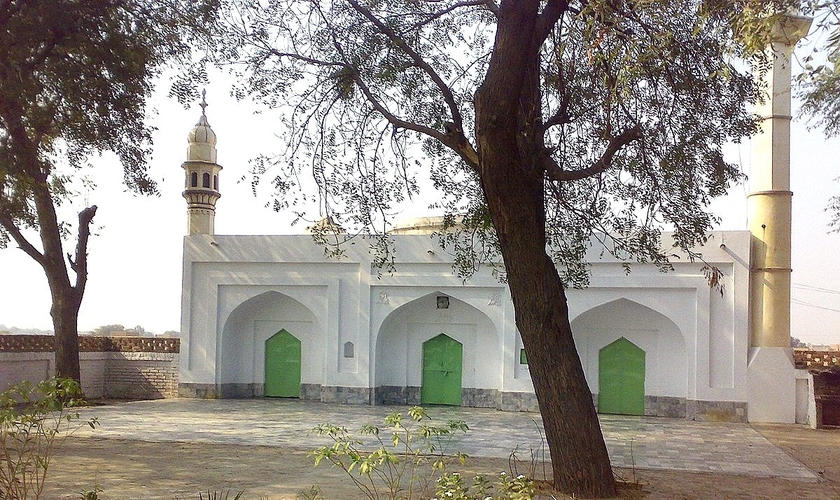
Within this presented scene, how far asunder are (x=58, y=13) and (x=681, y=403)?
1257cm

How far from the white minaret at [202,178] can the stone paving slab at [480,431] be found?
495 cm

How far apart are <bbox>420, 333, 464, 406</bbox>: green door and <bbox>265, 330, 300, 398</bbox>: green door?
2.99m

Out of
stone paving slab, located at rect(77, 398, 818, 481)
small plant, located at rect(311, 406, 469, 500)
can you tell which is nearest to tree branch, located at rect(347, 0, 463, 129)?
small plant, located at rect(311, 406, 469, 500)

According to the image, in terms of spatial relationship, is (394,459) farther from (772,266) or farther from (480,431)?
(772,266)

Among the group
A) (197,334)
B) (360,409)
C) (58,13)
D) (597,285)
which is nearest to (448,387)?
(360,409)

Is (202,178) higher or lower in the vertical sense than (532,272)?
higher

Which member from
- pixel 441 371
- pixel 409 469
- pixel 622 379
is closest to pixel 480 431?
pixel 409 469

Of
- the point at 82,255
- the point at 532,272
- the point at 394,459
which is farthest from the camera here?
the point at 82,255

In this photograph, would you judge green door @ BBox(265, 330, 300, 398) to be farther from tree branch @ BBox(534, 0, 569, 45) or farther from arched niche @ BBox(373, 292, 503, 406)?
tree branch @ BBox(534, 0, 569, 45)

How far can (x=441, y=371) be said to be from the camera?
16625 millimetres

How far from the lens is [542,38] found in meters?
7.33

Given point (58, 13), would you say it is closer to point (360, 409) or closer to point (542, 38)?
point (542, 38)

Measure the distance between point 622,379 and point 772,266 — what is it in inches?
142

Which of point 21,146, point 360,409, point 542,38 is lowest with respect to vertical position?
point 360,409
